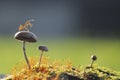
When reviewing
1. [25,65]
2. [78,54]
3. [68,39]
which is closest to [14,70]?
[25,65]

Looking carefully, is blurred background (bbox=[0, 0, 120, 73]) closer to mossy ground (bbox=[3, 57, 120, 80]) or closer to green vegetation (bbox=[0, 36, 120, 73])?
green vegetation (bbox=[0, 36, 120, 73])

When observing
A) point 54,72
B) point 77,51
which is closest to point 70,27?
point 77,51

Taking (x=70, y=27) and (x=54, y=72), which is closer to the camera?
(x=54, y=72)

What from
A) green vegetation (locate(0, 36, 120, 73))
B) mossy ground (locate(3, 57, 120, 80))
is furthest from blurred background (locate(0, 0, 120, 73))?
mossy ground (locate(3, 57, 120, 80))

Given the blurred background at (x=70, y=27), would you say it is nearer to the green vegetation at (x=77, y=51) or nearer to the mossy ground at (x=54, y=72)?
the green vegetation at (x=77, y=51)

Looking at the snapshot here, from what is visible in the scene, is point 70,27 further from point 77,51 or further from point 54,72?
point 54,72
